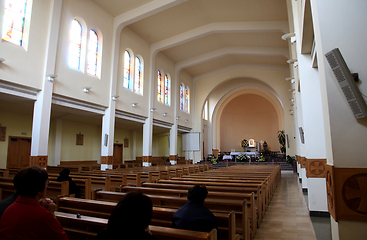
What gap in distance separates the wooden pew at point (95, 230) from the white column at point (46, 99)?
5.95m

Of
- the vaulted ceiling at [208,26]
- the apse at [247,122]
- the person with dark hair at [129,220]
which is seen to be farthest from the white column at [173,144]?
the person with dark hair at [129,220]

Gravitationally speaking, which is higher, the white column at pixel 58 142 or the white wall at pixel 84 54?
the white wall at pixel 84 54

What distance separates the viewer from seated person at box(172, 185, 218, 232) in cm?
195

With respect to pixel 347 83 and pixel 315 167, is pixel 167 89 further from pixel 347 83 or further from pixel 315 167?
pixel 347 83

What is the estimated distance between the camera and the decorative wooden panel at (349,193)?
1.93 meters

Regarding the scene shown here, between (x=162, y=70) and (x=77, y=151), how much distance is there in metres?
6.66

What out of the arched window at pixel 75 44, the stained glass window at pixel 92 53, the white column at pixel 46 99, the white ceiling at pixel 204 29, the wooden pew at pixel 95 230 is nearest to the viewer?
the wooden pew at pixel 95 230

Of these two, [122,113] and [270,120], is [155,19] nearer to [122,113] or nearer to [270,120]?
[122,113]

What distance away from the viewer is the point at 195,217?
1976 millimetres

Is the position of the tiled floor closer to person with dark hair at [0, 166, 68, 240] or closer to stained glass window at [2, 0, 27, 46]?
person with dark hair at [0, 166, 68, 240]

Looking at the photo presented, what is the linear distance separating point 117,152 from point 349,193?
560 inches

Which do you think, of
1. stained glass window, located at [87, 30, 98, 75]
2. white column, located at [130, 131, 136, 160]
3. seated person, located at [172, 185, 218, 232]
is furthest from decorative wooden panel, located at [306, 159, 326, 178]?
white column, located at [130, 131, 136, 160]

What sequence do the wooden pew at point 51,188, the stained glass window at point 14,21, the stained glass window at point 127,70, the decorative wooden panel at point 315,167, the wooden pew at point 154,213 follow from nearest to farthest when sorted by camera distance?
the wooden pew at point 154,213
the wooden pew at point 51,188
the decorative wooden panel at point 315,167
the stained glass window at point 14,21
the stained glass window at point 127,70

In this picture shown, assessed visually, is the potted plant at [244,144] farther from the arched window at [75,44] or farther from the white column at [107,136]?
the arched window at [75,44]
